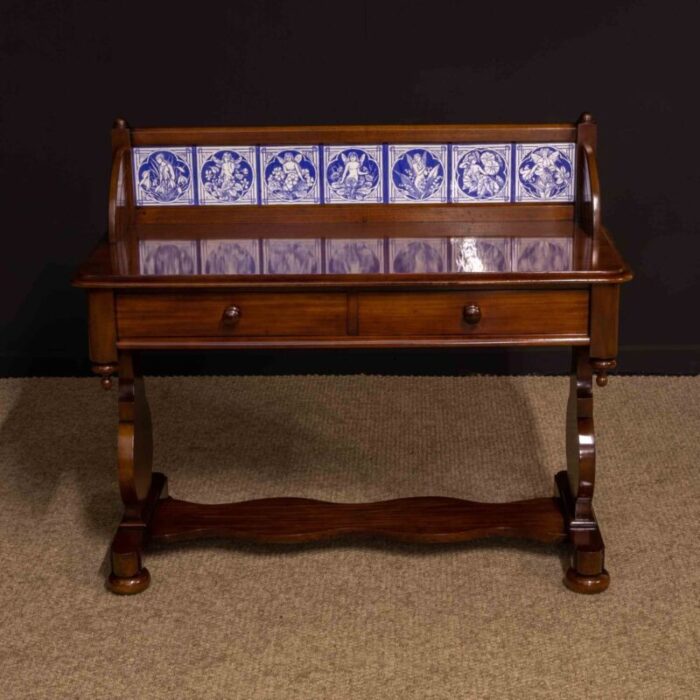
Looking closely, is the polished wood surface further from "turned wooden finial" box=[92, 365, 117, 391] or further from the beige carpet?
"turned wooden finial" box=[92, 365, 117, 391]

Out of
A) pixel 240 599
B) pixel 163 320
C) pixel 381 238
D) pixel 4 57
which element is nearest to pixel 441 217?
pixel 381 238

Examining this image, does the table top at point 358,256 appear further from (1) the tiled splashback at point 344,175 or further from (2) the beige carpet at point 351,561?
(2) the beige carpet at point 351,561

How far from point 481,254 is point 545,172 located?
36cm

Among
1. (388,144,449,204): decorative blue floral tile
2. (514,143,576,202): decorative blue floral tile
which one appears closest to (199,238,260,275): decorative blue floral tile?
(388,144,449,204): decorative blue floral tile

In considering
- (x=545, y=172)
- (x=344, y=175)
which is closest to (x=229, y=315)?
(x=344, y=175)

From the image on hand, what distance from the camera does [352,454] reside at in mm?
4090

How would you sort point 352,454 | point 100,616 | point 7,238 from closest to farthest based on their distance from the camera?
point 100,616 → point 352,454 → point 7,238

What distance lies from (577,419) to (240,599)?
893 mm

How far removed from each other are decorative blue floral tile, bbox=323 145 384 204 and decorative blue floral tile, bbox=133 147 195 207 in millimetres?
338

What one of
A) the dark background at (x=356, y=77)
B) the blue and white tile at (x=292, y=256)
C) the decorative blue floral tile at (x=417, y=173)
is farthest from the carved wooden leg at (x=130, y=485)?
the dark background at (x=356, y=77)

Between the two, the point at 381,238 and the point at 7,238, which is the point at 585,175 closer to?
the point at 381,238

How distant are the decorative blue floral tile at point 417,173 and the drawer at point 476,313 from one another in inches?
18.8

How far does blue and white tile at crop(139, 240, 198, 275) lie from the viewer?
311 centimetres

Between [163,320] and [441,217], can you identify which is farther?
[441,217]
